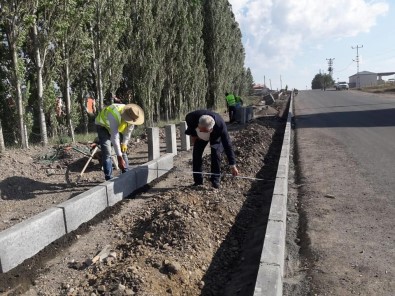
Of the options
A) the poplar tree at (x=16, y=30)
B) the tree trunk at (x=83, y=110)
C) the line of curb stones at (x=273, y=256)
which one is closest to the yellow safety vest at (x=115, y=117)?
the line of curb stones at (x=273, y=256)

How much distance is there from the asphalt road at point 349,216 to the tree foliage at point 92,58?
22.2 ft

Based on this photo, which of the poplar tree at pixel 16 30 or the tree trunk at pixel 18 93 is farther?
the tree trunk at pixel 18 93

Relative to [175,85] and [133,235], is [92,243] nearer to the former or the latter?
[133,235]

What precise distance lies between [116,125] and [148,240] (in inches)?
107

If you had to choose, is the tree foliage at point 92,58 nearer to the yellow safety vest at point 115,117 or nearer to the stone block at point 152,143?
the stone block at point 152,143

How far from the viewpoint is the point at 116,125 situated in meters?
6.34

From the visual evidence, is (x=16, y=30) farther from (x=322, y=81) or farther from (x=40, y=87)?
(x=322, y=81)

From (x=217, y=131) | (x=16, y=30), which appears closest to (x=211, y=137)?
(x=217, y=131)

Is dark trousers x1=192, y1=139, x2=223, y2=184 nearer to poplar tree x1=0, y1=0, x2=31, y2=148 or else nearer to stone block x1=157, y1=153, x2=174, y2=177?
stone block x1=157, y1=153, x2=174, y2=177

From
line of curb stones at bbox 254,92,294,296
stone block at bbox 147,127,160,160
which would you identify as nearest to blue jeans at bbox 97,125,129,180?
stone block at bbox 147,127,160,160

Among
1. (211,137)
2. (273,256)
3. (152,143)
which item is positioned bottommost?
(273,256)

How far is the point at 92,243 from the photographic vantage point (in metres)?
4.54

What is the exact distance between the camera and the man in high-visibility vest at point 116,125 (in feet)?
20.7

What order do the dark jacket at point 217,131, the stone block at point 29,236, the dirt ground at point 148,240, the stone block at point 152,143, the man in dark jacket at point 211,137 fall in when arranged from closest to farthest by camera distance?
the dirt ground at point 148,240
the stone block at point 29,236
the man in dark jacket at point 211,137
the dark jacket at point 217,131
the stone block at point 152,143
